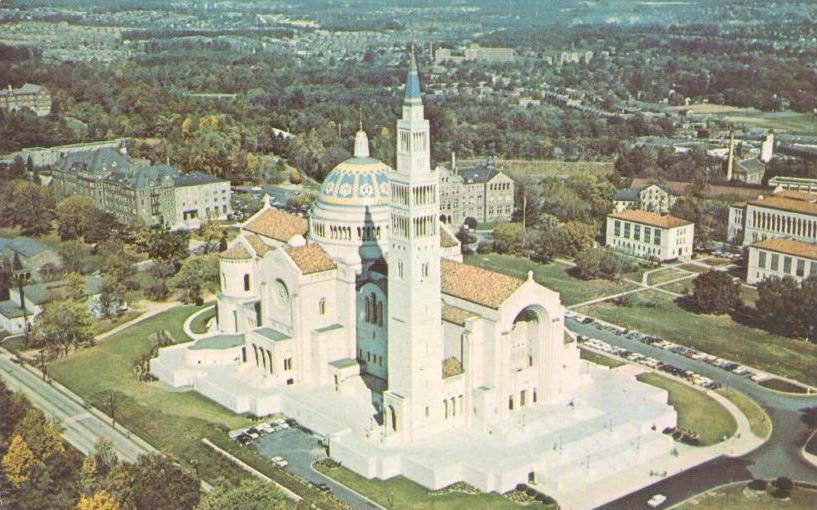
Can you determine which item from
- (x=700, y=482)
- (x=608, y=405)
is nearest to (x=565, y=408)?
(x=608, y=405)

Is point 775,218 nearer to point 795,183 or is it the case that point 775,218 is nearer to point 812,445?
point 795,183

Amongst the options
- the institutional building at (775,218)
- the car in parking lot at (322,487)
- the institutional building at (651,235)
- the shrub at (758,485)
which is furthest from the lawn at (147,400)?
the institutional building at (775,218)

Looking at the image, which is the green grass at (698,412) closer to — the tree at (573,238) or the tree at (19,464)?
the tree at (573,238)

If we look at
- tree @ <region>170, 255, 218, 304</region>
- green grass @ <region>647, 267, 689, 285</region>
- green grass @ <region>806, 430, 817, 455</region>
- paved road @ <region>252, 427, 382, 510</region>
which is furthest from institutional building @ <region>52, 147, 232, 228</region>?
green grass @ <region>806, 430, 817, 455</region>

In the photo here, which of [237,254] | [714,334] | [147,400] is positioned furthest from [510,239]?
[147,400]

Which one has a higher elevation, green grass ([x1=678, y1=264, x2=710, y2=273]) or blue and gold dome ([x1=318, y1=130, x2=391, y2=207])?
blue and gold dome ([x1=318, y1=130, x2=391, y2=207])

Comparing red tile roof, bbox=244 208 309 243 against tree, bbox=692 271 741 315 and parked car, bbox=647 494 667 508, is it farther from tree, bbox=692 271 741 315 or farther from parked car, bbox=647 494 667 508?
tree, bbox=692 271 741 315

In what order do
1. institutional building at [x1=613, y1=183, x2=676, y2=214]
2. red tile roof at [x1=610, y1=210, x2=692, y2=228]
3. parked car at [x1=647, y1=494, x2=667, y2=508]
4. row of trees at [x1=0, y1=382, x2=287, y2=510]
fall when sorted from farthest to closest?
institutional building at [x1=613, y1=183, x2=676, y2=214], red tile roof at [x1=610, y1=210, x2=692, y2=228], parked car at [x1=647, y1=494, x2=667, y2=508], row of trees at [x1=0, y1=382, x2=287, y2=510]

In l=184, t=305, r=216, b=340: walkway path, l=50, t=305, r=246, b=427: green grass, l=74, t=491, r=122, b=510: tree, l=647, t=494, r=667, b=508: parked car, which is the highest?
l=74, t=491, r=122, b=510: tree
